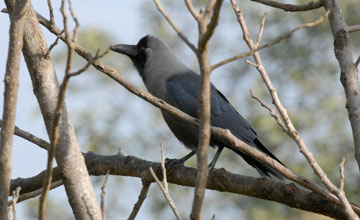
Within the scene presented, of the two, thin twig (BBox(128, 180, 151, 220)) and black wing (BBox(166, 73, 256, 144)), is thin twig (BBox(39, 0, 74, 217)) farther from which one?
black wing (BBox(166, 73, 256, 144))

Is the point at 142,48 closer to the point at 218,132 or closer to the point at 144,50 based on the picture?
the point at 144,50

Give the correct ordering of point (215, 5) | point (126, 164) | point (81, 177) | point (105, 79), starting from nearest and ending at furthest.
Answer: point (215, 5) < point (81, 177) < point (126, 164) < point (105, 79)

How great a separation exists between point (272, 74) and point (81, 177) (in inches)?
521

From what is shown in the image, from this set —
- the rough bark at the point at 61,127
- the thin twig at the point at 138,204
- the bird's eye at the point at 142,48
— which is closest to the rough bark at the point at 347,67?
the thin twig at the point at 138,204

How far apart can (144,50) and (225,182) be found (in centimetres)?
293

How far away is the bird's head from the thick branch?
6.38 feet

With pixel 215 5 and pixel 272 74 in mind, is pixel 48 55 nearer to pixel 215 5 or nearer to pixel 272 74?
pixel 215 5

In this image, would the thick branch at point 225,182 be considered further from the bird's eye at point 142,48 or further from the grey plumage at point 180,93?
the bird's eye at point 142,48

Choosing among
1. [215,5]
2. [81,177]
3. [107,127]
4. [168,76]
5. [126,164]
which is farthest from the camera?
[107,127]

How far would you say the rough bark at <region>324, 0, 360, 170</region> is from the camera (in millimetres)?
2802

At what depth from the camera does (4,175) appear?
215 cm

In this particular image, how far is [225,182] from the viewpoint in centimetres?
361

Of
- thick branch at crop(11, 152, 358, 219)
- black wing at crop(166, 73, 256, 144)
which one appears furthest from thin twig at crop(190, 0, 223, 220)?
black wing at crop(166, 73, 256, 144)

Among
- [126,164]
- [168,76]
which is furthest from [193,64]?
[126,164]
